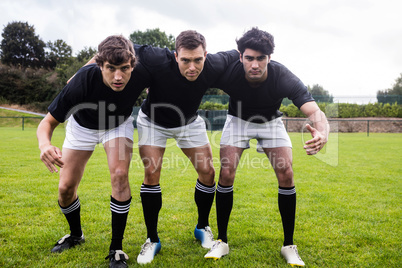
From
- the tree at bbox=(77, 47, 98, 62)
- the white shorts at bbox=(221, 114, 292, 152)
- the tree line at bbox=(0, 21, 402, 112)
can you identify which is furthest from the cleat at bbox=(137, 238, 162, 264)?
the tree at bbox=(77, 47, 98, 62)

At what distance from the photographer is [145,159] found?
3.46 meters

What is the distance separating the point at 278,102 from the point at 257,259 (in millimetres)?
1749

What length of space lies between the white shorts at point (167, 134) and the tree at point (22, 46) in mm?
50353

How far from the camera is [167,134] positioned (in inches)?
143

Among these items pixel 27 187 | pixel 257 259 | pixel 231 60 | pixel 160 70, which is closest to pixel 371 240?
pixel 257 259

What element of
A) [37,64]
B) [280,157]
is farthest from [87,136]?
[37,64]

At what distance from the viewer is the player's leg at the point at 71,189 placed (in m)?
3.32

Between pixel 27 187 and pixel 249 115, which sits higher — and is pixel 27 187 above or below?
below

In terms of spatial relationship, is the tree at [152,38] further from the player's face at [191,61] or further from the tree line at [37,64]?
the player's face at [191,61]

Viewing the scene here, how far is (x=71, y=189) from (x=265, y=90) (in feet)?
7.84

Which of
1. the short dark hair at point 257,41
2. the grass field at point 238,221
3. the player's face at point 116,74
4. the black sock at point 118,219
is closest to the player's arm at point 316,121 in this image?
the short dark hair at point 257,41

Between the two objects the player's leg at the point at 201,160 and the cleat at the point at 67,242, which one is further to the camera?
A: the player's leg at the point at 201,160

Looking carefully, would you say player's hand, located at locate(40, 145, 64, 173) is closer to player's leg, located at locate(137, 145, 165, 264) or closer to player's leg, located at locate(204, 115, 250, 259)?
player's leg, located at locate(137, 145, 165, 264)

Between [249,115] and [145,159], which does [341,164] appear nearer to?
[249,115]
